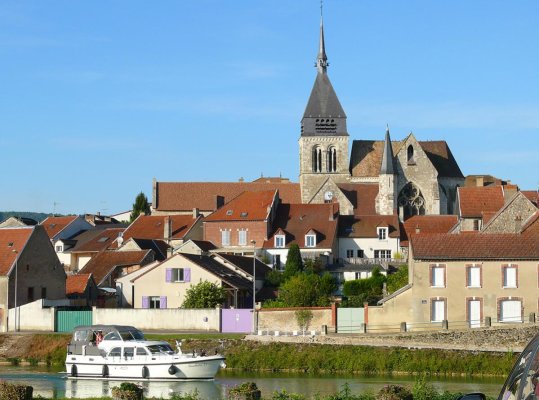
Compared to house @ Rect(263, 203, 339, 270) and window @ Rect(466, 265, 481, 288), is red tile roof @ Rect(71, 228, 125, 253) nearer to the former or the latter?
house @ Rect(263, 203, 339, 270)

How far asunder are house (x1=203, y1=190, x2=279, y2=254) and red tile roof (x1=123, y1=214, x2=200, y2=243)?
12.9 feet

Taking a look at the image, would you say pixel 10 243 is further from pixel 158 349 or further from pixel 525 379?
pixel 525 379

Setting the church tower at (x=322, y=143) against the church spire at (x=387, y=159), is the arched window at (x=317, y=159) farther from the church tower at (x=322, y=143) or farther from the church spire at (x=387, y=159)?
the church spire at (x=387, y=159)

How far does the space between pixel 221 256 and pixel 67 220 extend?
33.5 meters

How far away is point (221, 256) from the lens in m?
60.8

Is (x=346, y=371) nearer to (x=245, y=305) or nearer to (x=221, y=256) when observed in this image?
(x=245, y=305)

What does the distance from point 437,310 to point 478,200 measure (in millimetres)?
34053

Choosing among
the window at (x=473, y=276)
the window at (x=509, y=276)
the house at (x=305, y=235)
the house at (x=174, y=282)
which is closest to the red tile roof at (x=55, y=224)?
the house at (x=305, y=235)

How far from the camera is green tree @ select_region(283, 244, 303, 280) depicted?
65950mm

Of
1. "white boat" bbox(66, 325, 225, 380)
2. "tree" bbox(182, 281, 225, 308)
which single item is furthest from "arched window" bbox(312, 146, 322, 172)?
"white boat" bbox(66, 325, 225, 380)

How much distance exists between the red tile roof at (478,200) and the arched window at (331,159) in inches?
1114

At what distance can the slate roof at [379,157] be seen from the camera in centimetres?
10081

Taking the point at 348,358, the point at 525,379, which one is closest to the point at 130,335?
the point at 348,358

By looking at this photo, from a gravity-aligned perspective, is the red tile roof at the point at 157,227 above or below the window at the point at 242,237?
above
